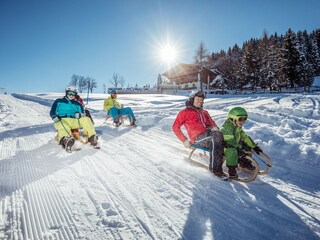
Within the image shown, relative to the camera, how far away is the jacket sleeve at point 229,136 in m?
3.36

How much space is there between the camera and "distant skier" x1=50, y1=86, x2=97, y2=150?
4883 mm

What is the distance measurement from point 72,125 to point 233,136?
3754 mm

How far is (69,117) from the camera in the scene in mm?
5199

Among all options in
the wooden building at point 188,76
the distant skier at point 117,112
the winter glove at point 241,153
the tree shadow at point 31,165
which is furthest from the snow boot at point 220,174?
the wooden building at point 188,76

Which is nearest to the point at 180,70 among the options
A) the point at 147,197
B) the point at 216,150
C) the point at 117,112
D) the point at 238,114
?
the point at 117,112

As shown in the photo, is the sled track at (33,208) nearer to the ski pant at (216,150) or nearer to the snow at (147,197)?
the snow at (147,197)

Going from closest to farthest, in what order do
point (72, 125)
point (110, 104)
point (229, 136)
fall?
point (229, 136)
point (72, 125)
point (110, 104)

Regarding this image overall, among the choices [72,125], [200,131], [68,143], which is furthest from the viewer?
[72,125]

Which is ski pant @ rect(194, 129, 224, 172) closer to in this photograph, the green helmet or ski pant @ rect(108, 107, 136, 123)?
the green helmet

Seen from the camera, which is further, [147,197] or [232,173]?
[232,173]

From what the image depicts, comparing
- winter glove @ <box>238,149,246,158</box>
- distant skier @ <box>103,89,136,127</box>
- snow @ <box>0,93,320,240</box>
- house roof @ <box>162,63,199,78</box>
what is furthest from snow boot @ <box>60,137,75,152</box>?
house roof @ <box>162,63,199,78</box>

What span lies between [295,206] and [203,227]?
1279mm

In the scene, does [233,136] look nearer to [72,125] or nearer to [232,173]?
[232,173]

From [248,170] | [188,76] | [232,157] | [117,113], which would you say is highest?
[188,76]
